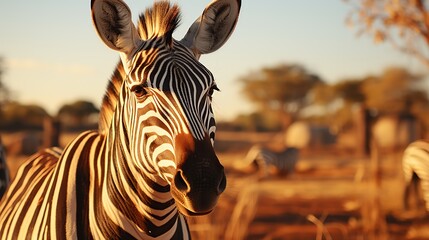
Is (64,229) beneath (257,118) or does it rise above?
above

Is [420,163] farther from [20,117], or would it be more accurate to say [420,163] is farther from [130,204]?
[20,117]

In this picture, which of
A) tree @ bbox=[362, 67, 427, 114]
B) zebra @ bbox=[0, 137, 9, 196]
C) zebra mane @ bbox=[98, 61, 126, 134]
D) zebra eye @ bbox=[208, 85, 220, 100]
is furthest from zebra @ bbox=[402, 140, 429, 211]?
tree @ bbox=[362, 67, 427, 114]

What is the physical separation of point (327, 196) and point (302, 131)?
17487mm

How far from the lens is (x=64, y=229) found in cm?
248

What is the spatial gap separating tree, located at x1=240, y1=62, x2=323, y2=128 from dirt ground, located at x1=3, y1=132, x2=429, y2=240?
2137 cm

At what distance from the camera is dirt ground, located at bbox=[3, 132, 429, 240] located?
6.11m

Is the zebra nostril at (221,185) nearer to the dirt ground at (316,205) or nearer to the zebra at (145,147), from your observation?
the zebra at (145,147)

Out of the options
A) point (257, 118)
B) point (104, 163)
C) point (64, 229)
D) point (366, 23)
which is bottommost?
point (257, 118)

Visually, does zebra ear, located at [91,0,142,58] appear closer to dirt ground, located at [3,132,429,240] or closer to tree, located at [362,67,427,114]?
dirt ground, located at [3,132,429,240]

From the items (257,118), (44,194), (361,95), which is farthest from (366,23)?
(257,118)

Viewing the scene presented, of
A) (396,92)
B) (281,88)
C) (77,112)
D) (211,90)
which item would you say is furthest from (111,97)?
(281,88)

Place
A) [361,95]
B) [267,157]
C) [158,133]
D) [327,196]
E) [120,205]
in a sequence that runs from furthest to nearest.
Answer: [361,95] → [267,157] → [327,196] → [120,205] → [158,133]

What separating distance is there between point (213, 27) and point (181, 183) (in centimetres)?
90

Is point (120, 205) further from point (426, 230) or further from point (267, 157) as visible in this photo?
point (267, 157)
